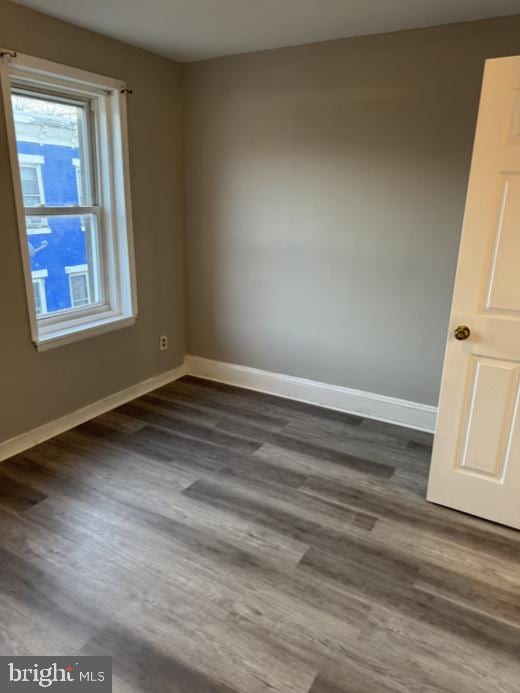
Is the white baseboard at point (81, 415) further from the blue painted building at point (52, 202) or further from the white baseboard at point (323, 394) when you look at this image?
the blue painted building at point (52, 202)

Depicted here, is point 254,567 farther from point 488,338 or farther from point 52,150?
point 52,150

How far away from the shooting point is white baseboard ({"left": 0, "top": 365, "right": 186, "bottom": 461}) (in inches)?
111

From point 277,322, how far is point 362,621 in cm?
226

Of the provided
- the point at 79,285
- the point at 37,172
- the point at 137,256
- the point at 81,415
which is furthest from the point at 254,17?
the point at 81,415

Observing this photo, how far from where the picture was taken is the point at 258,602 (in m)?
1.83

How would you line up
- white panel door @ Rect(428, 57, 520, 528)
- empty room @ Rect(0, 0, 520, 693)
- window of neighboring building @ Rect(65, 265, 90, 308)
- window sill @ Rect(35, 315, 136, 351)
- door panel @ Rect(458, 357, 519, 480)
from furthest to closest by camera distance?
window of neighboring building @ Rect(65, 265, 90, 308) < window sill @ Rect(35, 315, 136, 351) < door panel @ Rect(458, 357, 519, 480) < white panel door @ Rect(428, 57, 520, 528) < empty room @ Rect(0, 0, 520, 693)

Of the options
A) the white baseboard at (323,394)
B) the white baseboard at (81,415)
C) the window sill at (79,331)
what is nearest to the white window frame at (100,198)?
the window sill at (79,331)

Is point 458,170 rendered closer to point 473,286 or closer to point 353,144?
point 353,144

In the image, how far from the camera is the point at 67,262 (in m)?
3.13

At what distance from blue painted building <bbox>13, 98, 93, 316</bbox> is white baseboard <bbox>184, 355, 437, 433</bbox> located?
1.24 m

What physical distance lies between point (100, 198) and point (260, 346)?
5.15 feet

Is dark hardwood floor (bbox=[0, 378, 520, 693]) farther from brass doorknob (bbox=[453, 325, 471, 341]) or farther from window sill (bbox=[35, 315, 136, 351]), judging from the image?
brass doorknob (bbox=[453, 325, 471, 341])

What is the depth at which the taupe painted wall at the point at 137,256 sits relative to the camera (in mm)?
2635

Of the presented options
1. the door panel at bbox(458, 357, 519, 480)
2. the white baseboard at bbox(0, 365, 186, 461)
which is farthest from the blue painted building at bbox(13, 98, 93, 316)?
the door panel at bbox(458, 357, 519, 480)
